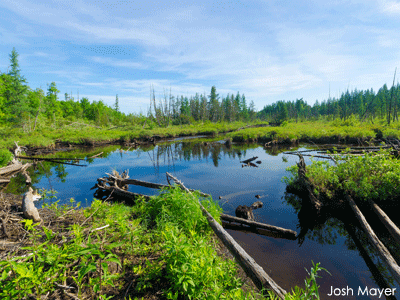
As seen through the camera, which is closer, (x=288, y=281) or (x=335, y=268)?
(x=288, y=281)

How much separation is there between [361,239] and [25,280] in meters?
8.49

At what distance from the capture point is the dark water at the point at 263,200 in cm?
488

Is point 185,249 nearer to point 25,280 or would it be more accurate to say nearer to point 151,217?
point 25,280

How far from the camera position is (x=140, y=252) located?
4211 mm

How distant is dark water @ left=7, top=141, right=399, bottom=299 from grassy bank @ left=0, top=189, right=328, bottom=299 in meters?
1.24

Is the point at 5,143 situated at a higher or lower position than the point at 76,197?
higher

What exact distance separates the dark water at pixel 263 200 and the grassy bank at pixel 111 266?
1.24 metres

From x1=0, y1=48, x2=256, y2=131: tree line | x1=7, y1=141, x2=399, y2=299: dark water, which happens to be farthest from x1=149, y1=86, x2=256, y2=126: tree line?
x1=7, y1=141, x2=399, y2=299: dark water

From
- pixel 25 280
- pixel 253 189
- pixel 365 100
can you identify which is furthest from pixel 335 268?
→ pixel 365 100

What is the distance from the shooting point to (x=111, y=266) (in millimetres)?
3602

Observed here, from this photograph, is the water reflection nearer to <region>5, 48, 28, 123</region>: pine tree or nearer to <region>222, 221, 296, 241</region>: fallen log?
<region>222, 221, 296, 241</region>: fallen log

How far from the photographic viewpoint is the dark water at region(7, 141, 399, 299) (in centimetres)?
488

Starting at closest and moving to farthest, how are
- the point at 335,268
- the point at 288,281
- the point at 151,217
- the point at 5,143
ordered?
the point at 288,281, the point at 335,268, the point at 151,217, the point at 5,143

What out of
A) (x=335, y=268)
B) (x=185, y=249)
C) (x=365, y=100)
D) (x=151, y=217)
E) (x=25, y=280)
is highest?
(x=365, y=100)
